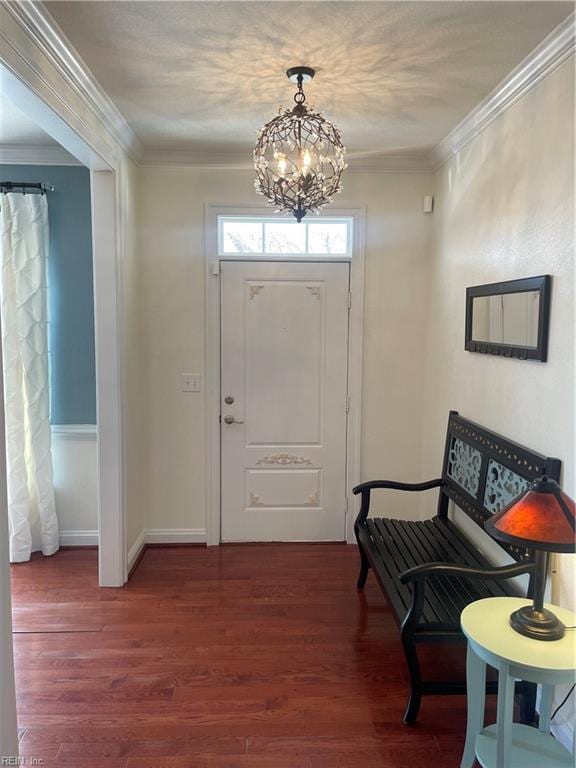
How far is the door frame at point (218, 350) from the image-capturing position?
354 cm

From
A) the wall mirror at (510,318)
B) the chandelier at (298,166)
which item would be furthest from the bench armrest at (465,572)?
the chandelier at (298,166)

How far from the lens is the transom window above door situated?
3588 millimetres

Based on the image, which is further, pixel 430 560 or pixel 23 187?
pixel 23 187

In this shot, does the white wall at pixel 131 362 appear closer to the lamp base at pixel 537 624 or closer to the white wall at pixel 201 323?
the white wall at pixel 201 323

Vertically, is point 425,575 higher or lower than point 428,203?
lower

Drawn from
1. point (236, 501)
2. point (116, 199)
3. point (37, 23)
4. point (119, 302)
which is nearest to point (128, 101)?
point (116, 199)

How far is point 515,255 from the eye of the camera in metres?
2.39

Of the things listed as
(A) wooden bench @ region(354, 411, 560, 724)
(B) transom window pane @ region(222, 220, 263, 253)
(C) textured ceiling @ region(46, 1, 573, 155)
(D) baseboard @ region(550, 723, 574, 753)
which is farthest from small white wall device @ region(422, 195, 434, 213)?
(D) baseboard @ region(550, 723, 574, 753)

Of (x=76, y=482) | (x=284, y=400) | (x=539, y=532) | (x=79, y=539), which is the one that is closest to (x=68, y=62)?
(x=284, y=400)

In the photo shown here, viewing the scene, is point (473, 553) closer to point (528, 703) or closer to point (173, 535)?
point (528, 703)

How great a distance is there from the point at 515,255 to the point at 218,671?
7.54ft

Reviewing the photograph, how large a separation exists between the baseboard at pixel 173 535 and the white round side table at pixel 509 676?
88.7 inches

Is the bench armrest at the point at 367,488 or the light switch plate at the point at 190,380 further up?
the light switch plate at the point at 190,380

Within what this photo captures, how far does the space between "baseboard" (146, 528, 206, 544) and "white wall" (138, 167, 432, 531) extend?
0.03 m
